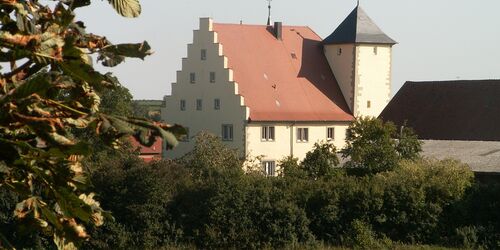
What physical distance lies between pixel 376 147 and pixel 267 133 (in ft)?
55.8

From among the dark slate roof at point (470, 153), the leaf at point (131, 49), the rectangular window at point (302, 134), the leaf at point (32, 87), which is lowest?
the dark slate roof at point (470, 153)

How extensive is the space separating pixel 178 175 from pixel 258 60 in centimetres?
2608

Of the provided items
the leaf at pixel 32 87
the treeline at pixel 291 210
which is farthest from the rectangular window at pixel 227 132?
the leaf at pixel 32 87

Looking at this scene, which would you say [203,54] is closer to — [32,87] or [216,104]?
[216,104]

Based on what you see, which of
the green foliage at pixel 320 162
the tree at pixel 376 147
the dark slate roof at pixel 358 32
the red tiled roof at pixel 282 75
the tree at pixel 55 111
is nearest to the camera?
the tree at pixel 55 111

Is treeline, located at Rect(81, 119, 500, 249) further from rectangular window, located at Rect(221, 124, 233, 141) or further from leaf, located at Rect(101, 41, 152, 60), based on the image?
leaf, located at Rect(101, 41, 152, 60)

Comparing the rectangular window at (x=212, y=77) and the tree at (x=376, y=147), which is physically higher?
the rectangular window at (x=212, y=77)

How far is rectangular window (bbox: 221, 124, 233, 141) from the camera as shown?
5711 centimetres

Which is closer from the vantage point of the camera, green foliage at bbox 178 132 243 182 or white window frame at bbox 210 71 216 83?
green foliage at bbox 178 132 243 182

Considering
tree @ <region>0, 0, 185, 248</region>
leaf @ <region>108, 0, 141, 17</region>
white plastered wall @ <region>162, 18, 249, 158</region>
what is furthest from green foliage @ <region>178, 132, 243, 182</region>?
leaf @ <region>108, 0, 141, 17</region>

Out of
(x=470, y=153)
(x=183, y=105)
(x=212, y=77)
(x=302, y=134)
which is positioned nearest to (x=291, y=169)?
(x=470, y=153)

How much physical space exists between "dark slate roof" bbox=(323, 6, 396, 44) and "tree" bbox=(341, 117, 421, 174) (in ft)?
61.8

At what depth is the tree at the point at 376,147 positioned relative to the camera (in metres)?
40.2

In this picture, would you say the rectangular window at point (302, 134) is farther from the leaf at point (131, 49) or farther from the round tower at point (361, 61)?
the leaf at point (131, 49)
